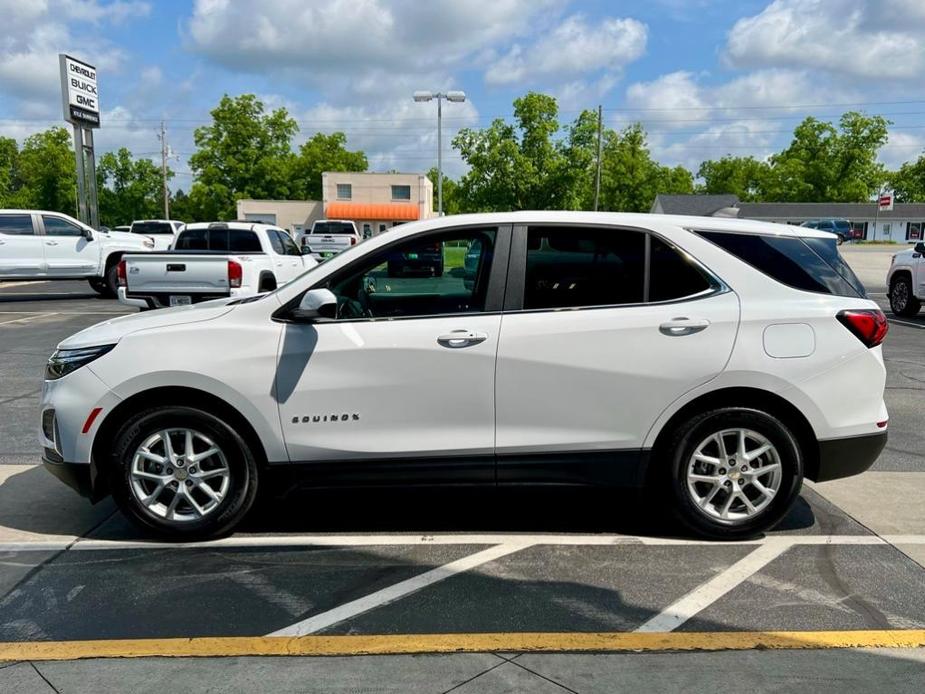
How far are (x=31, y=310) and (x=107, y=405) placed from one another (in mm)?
14668

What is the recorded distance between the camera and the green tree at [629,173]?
250 feet

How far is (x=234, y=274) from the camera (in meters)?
11.7

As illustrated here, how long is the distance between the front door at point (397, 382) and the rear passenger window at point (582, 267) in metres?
0.19

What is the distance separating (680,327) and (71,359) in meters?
3.26

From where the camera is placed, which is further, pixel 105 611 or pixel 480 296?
pixel 480 296

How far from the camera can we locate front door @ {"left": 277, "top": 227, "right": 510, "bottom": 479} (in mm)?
3918

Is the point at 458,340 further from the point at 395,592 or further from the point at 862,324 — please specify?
the point at 862,324

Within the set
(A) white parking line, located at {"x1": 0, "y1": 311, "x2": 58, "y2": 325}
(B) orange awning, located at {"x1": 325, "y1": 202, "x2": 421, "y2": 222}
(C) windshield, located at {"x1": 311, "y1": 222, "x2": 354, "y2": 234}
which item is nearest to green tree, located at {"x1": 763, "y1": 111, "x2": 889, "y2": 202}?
(B) orange awning, located at {"x1": 325, "y1": 202, "x2": 421, "y2": 222}

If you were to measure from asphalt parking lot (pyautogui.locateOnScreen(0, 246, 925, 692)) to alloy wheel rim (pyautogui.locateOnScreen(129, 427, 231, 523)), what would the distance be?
0.23 metres

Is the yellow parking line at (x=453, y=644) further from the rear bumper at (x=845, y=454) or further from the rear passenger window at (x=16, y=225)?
the rear passenger window at (x=16, y=225)

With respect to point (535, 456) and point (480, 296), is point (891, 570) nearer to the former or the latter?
point (535, 456)

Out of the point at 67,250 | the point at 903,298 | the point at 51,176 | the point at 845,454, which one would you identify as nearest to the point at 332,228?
the point at 67,250

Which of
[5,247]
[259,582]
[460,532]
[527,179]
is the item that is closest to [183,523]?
[259,582]

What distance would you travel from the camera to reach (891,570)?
12.5ft
